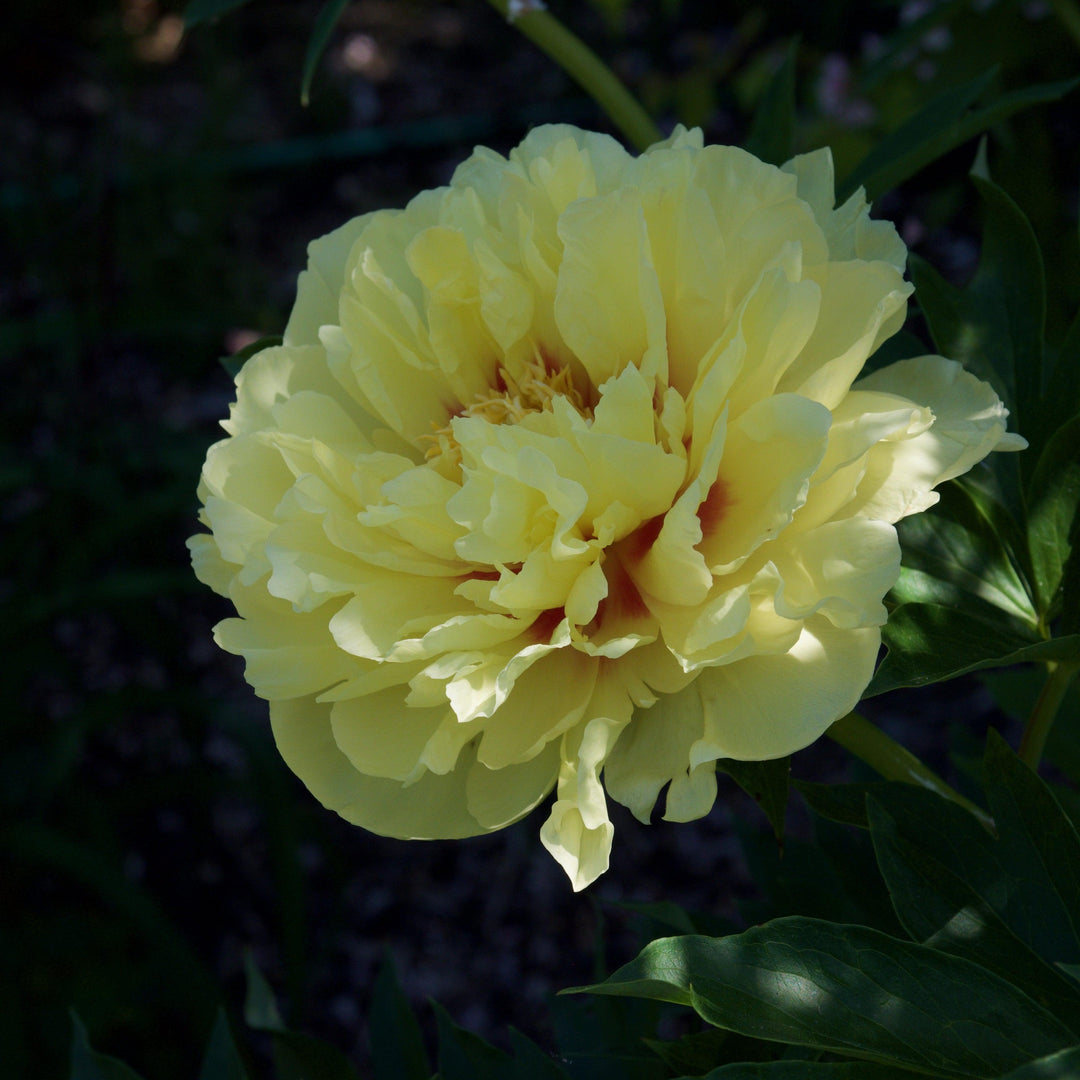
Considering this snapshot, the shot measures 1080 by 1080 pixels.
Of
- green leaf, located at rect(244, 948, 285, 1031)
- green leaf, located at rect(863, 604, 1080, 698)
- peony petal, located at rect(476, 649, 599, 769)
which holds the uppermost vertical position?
green leaf, located at rect(863, 604, 1080, 698)

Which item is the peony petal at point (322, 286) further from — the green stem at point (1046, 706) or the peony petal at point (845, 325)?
the green stem at point (1046, 706)

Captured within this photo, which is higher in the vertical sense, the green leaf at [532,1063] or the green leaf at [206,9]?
the green leaf at [206,9]

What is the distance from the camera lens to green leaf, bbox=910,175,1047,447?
2.67 ft

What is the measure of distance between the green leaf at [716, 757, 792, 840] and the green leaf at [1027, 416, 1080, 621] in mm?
226

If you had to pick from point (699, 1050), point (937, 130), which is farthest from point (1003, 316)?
point (699, 1050)

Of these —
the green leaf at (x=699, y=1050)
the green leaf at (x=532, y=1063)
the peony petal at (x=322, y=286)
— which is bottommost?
the green leaf at (x=532, y=1063)

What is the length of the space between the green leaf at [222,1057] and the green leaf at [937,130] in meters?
0.78

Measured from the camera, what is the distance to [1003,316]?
828 mm

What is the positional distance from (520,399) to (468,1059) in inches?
19.6

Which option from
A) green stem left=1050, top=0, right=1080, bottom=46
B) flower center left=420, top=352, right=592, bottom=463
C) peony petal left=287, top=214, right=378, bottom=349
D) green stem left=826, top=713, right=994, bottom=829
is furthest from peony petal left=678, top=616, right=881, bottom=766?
green stem left=1050, top=0, right=1080, bottom=46

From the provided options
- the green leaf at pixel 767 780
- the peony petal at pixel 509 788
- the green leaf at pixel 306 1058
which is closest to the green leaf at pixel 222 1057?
the green leaf at pixel 306 1058

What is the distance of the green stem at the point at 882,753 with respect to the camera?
2.33ft

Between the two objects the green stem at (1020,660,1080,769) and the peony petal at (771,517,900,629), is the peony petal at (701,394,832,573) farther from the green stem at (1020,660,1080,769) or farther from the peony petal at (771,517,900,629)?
the green stem at (1020,660,1080,769)

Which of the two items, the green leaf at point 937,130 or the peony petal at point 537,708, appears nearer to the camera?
the peony petal at point 537,708
